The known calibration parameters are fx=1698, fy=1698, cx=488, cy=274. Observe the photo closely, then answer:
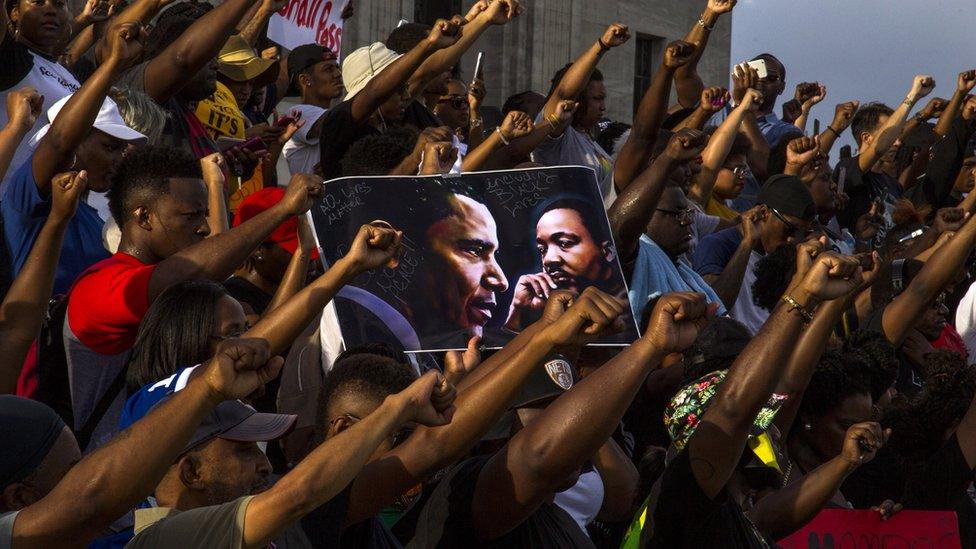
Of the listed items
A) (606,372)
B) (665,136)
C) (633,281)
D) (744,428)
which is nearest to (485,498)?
(606,372)

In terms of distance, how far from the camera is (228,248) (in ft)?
16.3

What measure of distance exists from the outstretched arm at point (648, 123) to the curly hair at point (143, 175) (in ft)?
10.4

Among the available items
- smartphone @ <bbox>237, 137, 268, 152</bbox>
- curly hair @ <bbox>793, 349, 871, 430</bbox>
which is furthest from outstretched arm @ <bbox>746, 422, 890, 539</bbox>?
smartphone @ <bbox>237, 137, 268, 152</bbox>

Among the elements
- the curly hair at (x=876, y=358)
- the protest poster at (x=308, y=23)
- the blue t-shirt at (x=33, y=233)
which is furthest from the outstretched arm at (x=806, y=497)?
the protest poster at (x=308, y=23)

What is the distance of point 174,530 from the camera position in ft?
11.5

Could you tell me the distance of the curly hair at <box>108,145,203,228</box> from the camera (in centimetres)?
529

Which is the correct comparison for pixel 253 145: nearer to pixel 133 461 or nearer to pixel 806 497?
pixel 806 497

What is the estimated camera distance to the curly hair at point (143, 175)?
5.29 meters

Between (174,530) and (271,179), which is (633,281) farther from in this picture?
(174,530)

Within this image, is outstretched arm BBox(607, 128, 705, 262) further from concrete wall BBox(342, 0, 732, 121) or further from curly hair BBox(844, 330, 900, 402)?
concrete wall BBox(342, 0, 732, 121)

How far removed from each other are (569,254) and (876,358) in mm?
1374

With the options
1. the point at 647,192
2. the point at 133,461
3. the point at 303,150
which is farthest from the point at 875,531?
the point at 303,150

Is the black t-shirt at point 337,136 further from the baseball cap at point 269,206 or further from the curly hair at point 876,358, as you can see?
the curly hair at point 876,358

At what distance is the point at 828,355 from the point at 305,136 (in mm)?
3283
